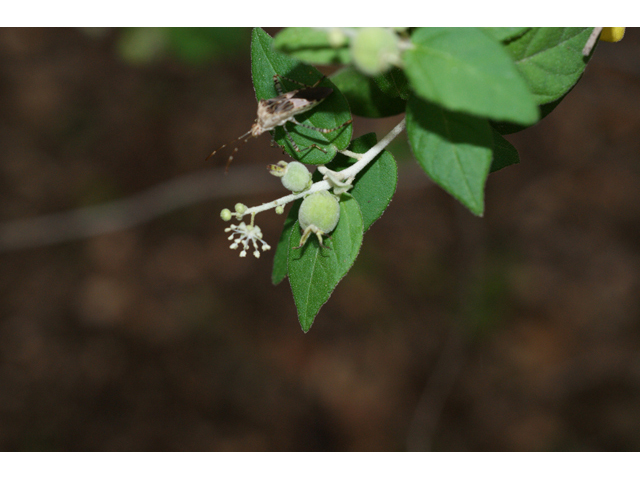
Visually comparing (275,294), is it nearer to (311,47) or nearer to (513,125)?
(513,125)

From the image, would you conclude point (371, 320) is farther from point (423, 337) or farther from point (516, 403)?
point (516, 403)

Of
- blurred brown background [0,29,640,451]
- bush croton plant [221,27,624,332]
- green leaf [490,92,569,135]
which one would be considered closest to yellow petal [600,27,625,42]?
bush croton plant [221,27,624,332]

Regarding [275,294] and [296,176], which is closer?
[296,176]

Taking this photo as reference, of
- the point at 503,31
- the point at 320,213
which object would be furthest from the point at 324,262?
the point at 503,31

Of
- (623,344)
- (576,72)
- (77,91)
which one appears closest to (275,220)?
(77,91)

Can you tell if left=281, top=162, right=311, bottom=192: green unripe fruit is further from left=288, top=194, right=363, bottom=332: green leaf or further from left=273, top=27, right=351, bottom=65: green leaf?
left=273, top=27, right=351, bottom=65: green leaf

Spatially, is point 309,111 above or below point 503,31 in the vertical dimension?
below

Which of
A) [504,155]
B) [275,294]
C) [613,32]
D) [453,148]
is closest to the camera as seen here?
[453,148]

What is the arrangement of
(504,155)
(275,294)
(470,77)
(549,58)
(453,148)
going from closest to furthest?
(470,77) < (453,148) < (549,58) < (504,155) < (275,294)

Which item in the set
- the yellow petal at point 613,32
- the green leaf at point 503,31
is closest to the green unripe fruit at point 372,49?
the green leaf at point 503,31
